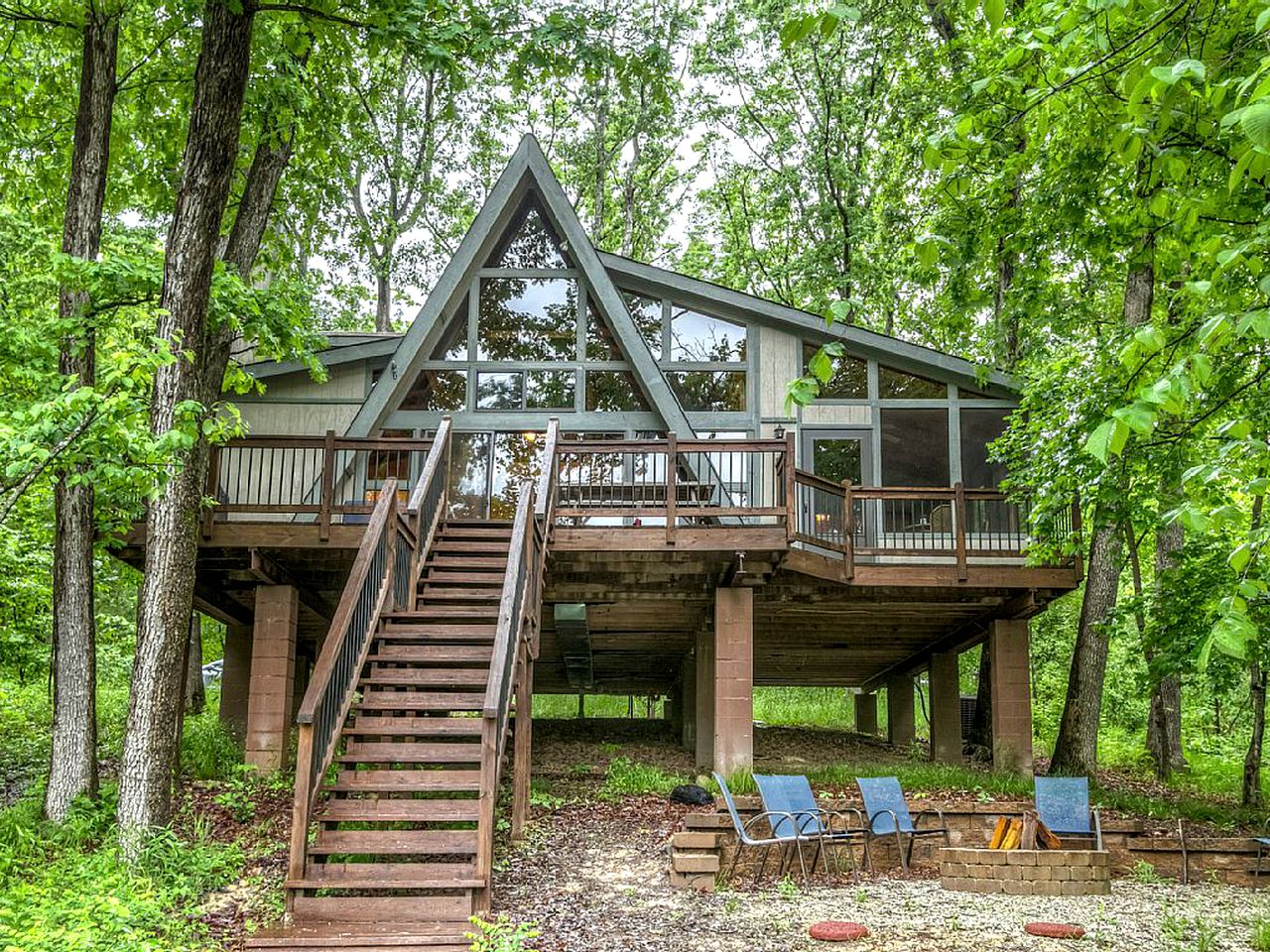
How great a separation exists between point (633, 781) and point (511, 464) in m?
5.27

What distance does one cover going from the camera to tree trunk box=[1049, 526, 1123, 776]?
1423 centimetres

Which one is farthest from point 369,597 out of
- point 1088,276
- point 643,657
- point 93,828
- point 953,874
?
point 1088,276

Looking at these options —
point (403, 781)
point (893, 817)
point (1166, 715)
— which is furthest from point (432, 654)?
point (1166, 715)

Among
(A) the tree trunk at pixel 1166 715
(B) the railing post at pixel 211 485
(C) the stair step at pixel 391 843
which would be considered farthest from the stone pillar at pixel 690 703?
(C) the stair step at pixel 391 843

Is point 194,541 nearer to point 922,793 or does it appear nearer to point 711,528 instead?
point 711,528

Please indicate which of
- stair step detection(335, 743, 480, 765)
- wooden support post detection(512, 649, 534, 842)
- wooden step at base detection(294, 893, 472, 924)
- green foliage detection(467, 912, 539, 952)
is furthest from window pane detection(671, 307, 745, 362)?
green foliage detection(467, 912, 539, 952)

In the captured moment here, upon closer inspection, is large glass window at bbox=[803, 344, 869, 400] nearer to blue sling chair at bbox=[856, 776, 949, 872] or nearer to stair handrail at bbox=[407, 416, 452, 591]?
stair handrail at bbox=[407, 416, 452, 591]

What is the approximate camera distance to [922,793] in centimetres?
1219

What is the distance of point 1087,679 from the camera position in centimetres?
1438

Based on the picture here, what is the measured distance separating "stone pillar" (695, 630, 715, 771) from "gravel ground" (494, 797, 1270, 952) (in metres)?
4.30

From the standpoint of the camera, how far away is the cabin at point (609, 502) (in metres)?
12.2

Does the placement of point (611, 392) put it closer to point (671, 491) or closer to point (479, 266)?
Result: point (479, 266)

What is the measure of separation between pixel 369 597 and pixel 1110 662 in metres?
20.9

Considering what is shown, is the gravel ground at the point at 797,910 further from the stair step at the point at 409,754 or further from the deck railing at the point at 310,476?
the deck railing at the point at 310,476
